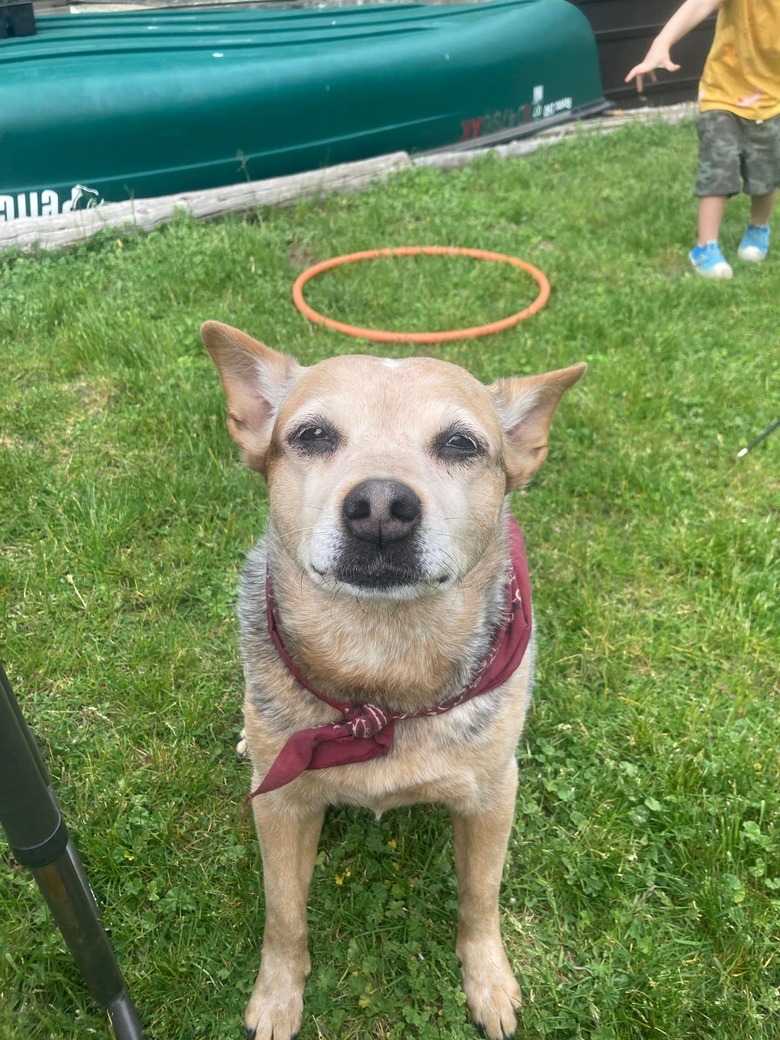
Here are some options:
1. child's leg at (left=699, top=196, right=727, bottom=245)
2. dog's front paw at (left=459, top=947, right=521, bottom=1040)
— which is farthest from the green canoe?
dog's front paw at (left=459, top=947, right=521, bottom=1040)

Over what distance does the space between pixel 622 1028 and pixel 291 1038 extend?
921 mm

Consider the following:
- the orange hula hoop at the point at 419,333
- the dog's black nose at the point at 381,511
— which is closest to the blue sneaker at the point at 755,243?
the orange hula hoop at the point at 419,333

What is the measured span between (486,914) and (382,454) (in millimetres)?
1377

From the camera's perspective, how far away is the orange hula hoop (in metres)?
5.08

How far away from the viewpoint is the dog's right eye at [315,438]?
205 cm

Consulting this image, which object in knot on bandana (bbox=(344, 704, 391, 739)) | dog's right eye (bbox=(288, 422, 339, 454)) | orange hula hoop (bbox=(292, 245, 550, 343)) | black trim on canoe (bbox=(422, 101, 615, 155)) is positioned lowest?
orange hula hoop (bbox=(292, 245, 550, 343))

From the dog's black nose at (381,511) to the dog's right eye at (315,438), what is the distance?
0.35 meters

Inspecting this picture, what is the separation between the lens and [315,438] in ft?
6.85

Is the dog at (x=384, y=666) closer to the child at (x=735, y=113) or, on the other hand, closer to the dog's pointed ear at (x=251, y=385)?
the dog's pointed ear at (x=251, y=385)

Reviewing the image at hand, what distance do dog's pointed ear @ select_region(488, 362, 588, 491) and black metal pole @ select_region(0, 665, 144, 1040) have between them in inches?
60.6

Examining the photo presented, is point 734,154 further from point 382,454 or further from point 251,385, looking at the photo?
point 382,454

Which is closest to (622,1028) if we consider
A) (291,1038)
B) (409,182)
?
(291,1038)

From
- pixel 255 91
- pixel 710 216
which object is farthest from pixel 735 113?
pixel 255 91

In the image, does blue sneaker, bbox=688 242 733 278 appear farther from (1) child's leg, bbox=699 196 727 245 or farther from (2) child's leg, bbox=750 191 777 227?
(2) child's leg, bbox=750 191 777 227
